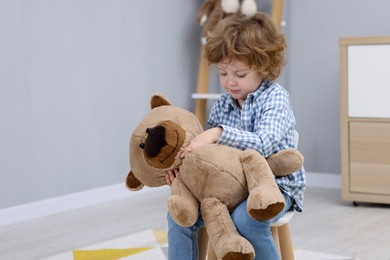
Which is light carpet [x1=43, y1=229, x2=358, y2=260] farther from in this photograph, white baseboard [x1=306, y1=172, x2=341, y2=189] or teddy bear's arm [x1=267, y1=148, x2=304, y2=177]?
white baseboard [x1=306, y1=172, x2=341, y2=189]

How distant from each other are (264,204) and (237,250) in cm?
10

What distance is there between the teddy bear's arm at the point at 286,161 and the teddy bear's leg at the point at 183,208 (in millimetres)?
181

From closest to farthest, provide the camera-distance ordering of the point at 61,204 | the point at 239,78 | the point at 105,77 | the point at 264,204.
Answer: the point at 264,204 < the point at 239,78 < the point at 61,204 < the point at 105,77

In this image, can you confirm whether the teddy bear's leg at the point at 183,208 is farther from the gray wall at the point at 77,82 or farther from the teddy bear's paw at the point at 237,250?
the gray wall at the point at 77,82

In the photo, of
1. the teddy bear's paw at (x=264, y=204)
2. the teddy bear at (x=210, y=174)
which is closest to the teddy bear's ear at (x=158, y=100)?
the teddy bear at (x=210, y=174)

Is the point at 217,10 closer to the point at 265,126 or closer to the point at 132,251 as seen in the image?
the point at 132,251

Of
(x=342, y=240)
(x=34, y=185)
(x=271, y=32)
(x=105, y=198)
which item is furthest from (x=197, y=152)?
(x=105, y=198)

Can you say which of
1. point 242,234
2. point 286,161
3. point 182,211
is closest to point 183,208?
point 182,211

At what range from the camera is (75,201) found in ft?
9.27

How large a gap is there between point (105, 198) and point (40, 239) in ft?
2.20

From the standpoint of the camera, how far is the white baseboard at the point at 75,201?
2.58 metres

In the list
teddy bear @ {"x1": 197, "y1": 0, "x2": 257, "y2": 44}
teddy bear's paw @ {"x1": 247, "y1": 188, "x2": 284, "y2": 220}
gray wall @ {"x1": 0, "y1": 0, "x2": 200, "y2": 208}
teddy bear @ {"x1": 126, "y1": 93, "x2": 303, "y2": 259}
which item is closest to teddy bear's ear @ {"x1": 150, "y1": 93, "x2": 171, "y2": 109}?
teddy bear @ {"x1": 126, "y1": 93, "x2": 303, "y2": 259}

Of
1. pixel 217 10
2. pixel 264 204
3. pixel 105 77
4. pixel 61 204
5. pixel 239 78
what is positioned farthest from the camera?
pixel 217 10

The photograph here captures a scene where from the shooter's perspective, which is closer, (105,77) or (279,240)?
(279,240)
